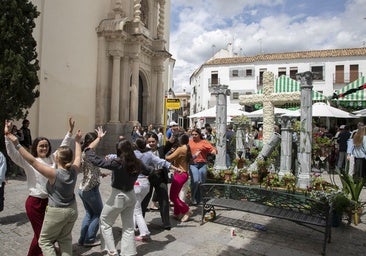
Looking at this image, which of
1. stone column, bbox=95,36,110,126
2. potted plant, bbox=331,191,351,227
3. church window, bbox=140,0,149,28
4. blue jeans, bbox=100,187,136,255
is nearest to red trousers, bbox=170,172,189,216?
blue jeans, bbox=100,187,136,255

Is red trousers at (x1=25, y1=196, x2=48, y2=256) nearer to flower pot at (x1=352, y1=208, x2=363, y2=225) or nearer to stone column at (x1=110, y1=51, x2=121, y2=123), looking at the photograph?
flower pot at (x1=352, y1=208, x2=363, y2=225)

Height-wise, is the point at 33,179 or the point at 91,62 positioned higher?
the point at 91,62

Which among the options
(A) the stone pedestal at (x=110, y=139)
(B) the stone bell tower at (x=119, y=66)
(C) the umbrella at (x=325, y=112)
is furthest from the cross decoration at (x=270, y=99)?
(B) the stone bell tower at (x=119, y=66)

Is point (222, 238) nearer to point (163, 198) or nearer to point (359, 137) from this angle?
point (163, 198)

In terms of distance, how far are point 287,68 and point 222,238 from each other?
36683 mm

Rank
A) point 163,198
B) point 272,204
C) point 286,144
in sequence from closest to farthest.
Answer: point 163,198 → point 272,204 → point 286,144

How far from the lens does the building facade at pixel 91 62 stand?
42.1ft

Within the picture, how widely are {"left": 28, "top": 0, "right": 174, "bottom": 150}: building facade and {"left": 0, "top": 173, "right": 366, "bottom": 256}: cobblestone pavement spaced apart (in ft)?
23.5

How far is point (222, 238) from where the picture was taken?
552 cm

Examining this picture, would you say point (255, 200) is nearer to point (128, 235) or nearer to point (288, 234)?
point (288, 234)

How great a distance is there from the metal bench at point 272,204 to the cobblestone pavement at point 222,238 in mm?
245

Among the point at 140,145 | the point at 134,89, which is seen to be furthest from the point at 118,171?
the point at 134,89

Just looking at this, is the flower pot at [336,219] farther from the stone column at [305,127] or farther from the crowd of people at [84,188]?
the crowd of people at [84,188]

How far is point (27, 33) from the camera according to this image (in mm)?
9969
